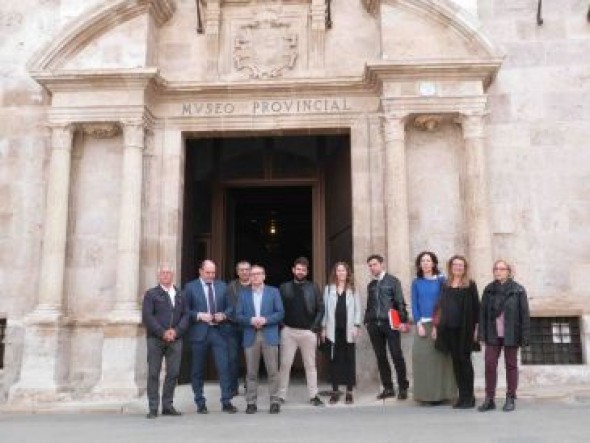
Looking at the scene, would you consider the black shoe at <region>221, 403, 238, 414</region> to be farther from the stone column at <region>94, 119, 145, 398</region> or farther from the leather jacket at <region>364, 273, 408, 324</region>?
the leather jacket at <region>364, 273, 408, 324</region>

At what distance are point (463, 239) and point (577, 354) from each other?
221 cm

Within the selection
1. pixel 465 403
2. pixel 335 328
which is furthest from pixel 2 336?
pixel 465 403

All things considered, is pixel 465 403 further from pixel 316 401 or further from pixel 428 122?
pixel 428 122

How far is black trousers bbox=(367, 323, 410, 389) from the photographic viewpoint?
7770 millimetres

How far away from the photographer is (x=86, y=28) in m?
9.59

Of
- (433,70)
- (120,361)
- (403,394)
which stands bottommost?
(403,394)

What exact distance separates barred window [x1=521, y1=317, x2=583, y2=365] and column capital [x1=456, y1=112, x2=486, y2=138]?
264cm

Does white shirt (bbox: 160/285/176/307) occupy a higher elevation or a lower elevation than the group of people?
higher

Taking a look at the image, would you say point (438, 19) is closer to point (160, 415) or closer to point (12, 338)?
point (160, 415)

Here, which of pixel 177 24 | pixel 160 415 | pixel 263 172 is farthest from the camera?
pixel 263 172

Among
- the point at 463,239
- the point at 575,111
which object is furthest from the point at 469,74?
the point at 463,239

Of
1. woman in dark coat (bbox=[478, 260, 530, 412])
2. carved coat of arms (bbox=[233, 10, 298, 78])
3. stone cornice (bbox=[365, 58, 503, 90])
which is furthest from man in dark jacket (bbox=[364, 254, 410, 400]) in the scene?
carved coat of arms (bbox=[233, 10, 298, 78])

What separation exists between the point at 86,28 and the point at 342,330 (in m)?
5.65

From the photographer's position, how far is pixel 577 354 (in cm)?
912
